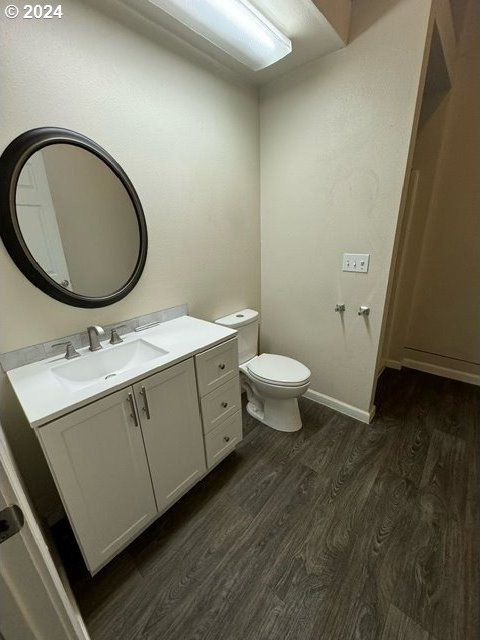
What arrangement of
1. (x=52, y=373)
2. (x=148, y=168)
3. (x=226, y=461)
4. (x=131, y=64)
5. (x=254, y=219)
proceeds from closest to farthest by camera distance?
(x=52, y=373) < (x=131, y=64) < (x=148, y=168) < (x=226, y=461) < (x=254, y=219)

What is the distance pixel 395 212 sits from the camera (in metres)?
1.46

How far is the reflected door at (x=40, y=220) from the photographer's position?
3.49ft

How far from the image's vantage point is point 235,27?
128cm

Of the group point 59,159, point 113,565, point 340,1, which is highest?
point 340,1

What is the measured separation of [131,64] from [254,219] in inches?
42.8

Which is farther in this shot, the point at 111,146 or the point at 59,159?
the point at 111,146

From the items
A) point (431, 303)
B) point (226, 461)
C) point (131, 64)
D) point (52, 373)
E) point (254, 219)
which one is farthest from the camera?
point (431, 303)

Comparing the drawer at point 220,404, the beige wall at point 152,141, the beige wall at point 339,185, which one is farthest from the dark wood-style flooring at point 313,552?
the beige wall at point 152,141

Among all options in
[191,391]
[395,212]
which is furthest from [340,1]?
[191,391]

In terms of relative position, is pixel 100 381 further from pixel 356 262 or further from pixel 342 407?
pixel 342 407

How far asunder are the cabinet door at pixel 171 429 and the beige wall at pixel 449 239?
205cm

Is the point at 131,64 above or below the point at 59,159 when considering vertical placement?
above

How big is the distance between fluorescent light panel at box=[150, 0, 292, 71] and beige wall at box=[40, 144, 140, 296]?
0.76m

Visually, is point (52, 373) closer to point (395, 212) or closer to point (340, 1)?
point (395, 212)
